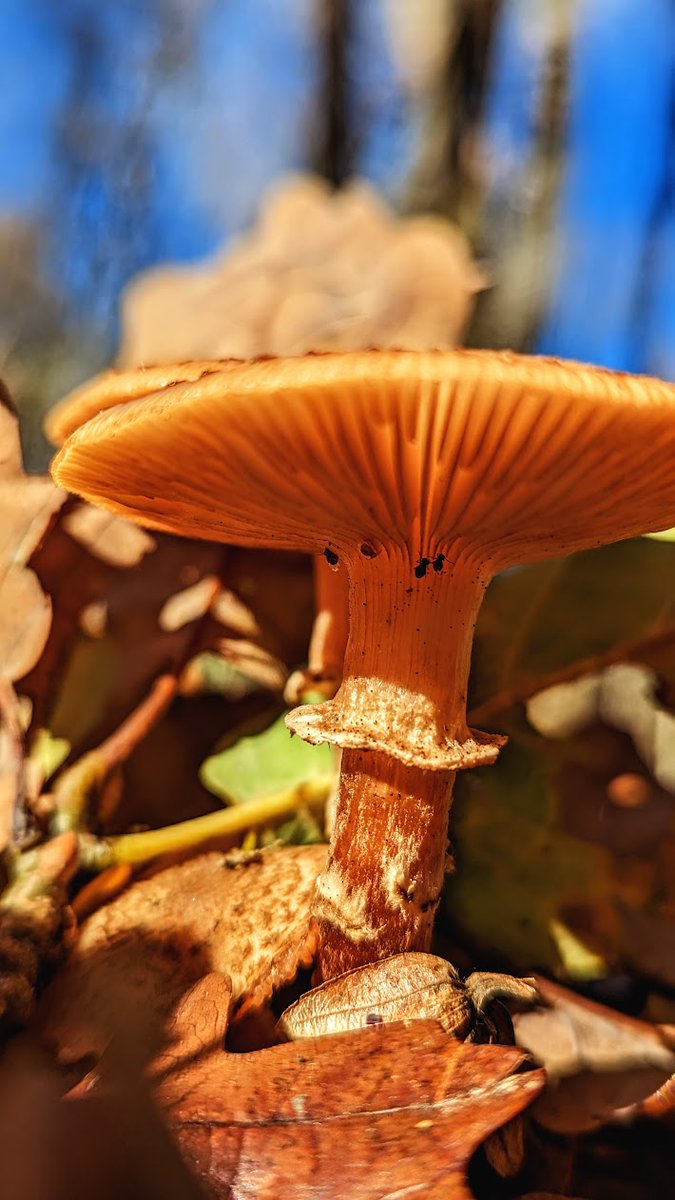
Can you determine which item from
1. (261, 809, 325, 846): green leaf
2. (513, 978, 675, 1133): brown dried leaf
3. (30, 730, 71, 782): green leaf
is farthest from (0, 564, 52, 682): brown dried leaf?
(513, 978, 675, 1133): brown dried leaf

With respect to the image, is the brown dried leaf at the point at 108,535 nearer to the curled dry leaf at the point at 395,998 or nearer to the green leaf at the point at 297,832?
the green leaf at the point at 297,832

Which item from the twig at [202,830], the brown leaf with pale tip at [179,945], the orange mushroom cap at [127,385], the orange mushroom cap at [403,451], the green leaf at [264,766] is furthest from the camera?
the green leaf at [264,766]

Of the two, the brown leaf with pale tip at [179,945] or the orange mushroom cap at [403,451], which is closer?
the orange mushroom cap at [403,451]

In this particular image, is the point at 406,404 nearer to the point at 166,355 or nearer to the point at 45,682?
the point at 45,682

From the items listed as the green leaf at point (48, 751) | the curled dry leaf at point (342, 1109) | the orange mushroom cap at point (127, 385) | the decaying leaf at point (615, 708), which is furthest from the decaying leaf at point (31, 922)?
the decaying leaf at point (615, 708)

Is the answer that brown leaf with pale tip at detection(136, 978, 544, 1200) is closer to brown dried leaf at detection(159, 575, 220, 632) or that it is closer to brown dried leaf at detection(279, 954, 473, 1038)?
brown dried leaf at detection(279, 954, 473, 1038)

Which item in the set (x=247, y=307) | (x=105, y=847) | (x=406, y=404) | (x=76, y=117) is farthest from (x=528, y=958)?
(x=76, y=117)
